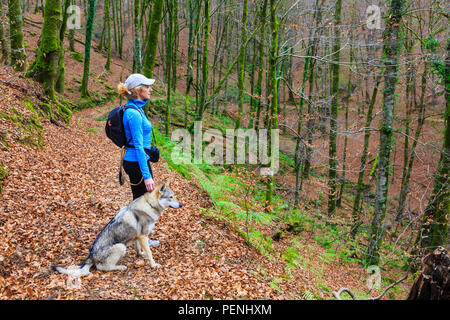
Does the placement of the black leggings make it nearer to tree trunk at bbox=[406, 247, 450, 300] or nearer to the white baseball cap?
the white baseball cap

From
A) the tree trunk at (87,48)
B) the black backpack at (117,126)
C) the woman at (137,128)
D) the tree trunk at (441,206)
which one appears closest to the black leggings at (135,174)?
the woman at (137,128)

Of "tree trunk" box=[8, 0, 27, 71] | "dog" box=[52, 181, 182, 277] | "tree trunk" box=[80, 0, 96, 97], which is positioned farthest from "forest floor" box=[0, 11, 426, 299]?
"tree trunk" box=[80, 0, 96, 97]

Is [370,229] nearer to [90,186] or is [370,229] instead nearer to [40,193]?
[90,186]

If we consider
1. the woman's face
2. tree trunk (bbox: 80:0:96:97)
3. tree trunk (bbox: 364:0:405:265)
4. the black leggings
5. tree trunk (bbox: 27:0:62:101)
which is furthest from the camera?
tree trunk (bbox: 80:0:96:97)

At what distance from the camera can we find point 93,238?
5.21 meters

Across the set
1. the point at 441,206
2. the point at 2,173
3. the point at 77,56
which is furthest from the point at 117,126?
the point at 77,56

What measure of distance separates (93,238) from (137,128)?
253cm

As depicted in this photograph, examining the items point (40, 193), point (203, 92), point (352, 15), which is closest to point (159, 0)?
point (203, 92)

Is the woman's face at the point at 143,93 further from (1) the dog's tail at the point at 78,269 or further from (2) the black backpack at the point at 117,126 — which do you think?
(1) the dog's tail at the point at 78,269

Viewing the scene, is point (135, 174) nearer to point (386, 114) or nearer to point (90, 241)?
point (90, 241)

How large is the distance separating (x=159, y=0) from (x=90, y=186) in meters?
8.64

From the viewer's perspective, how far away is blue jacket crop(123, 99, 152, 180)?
160 inches

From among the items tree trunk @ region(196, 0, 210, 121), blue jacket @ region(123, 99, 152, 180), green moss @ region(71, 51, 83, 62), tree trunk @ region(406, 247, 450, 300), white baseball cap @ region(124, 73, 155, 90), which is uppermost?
green moss @ region(71, 51, 83, 62)
